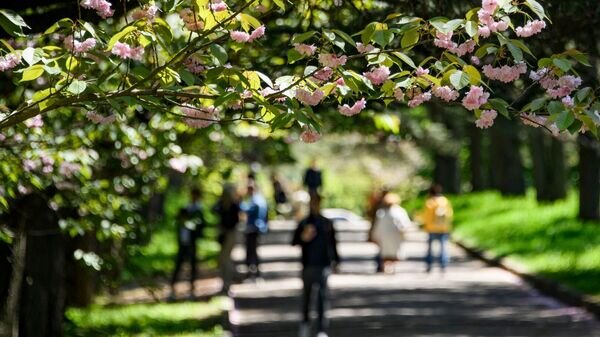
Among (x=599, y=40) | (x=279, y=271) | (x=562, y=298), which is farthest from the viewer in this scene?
(x=279, y=271)

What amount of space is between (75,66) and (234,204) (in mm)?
14926

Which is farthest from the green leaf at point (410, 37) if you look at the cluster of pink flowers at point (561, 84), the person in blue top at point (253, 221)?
A: the person in blue top at point (253, 221)

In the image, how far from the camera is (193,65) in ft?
23.5

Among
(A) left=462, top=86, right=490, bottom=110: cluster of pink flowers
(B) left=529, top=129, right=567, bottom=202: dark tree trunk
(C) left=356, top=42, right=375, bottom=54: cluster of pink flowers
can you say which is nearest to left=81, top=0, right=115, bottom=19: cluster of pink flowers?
(C) left=356, top=42, right=375, bottom=54: cluster of pink flowers

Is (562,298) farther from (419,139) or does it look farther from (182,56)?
(419,139)

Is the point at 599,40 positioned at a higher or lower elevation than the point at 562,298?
higher

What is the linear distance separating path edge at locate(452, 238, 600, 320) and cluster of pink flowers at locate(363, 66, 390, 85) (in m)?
11.0

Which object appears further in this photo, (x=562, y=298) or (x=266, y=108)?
(x=562, y=298)

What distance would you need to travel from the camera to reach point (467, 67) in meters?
6.72

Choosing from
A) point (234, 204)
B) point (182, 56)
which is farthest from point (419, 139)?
point (182, 56)

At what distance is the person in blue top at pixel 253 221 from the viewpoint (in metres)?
22.7

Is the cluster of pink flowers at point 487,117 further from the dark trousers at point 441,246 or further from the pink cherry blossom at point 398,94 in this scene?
the dark trousers at point 441,246

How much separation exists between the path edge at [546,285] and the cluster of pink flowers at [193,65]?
11052 millimetres

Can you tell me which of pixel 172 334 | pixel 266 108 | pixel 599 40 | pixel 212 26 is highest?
pixel 599 40
